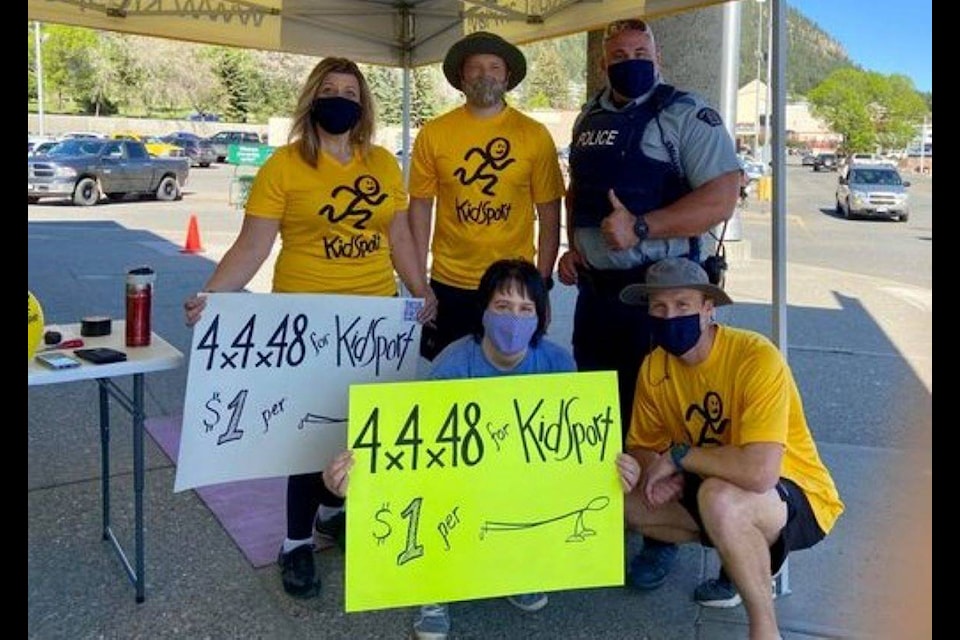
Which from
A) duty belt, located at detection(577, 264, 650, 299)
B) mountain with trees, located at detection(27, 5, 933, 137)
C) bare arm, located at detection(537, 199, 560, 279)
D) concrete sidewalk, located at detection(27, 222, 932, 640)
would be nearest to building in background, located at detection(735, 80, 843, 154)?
mountain with trees, located at detection(27, 5, 933, 137)

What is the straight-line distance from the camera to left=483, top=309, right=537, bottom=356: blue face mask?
260 centimetres

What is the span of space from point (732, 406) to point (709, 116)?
3.24 ft

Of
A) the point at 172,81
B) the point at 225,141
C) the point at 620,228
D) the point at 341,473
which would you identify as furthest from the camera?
the point at 172,81

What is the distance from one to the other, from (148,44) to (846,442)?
57.9 metres

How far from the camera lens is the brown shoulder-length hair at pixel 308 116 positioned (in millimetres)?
2859

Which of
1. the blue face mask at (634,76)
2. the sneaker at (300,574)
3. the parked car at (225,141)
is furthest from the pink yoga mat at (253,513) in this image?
the parked car at (225,141)

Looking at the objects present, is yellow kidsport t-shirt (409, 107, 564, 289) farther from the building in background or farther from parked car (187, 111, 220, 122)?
the building in background

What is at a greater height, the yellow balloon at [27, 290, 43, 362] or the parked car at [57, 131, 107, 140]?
the parked car at [57, 131, 107, 140]

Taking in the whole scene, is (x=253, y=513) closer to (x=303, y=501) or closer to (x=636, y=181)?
(x=303, y=501)

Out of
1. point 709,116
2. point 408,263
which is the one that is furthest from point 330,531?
point 709,116

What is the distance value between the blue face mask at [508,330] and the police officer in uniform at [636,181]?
466 millimetres

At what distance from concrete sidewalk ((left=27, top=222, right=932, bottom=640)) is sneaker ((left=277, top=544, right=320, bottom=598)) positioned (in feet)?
0.14

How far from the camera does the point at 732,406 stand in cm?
264
